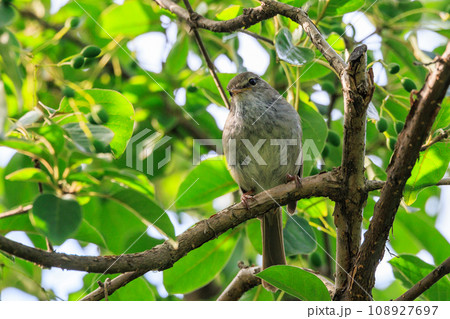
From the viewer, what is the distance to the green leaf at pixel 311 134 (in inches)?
135

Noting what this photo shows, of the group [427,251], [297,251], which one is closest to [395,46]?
[427,251]

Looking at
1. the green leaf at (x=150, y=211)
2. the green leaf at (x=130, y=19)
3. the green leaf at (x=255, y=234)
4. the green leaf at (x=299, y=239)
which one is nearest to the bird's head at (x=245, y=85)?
the green leaf at (x=130, y=19)

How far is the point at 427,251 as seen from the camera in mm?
3777

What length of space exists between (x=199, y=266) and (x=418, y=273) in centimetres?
146

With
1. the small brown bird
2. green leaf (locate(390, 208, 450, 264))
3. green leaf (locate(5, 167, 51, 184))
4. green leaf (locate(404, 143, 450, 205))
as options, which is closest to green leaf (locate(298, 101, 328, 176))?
the small brown bird

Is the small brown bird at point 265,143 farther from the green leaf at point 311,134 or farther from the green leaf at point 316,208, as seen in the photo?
the green leaf at point 316,208

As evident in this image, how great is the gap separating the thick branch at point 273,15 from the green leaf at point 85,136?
1171mm

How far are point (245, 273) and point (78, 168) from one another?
1653 mm

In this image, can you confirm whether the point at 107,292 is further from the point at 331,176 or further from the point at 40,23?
the point at 40,23

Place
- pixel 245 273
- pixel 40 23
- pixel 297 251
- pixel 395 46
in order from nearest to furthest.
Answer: pixel 297 251
pixel 245 273
pixel 395 46
pixel 40 23

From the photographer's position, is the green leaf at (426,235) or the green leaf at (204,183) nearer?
the green leaf at (204,183)

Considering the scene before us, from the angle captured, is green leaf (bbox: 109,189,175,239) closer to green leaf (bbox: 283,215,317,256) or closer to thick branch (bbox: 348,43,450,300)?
thick branch (bbox: 348,43,450,300)

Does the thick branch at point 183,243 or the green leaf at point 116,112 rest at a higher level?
the green leaf at point 116,112

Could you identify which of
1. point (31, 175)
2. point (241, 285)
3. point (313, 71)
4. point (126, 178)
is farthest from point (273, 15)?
point (241, 285)
